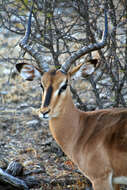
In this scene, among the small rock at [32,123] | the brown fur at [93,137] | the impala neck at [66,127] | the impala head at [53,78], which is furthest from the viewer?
the small rock at [32,123]

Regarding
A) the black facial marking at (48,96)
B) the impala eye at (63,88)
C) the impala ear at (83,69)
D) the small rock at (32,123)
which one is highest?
the impala ear at (83,69)

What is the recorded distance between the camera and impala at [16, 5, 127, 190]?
496cm

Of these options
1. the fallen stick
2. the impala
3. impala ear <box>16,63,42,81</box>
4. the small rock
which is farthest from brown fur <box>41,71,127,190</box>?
the small rock

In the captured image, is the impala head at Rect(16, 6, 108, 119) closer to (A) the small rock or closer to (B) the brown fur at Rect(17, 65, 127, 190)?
(B) the brown fur at Rect(17, 65, 127, 190)

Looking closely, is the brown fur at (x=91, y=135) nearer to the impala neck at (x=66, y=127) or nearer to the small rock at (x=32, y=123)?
the impala neck at (x=66, y=127)

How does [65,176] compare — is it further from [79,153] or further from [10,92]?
[10,92]

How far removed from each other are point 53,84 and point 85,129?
0.95 meters

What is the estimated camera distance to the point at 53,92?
5.16 m

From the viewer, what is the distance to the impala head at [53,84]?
505 centimetres

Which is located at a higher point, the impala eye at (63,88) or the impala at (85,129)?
the impala eye at (63,88)

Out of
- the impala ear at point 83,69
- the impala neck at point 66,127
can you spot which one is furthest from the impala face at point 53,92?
the impala ear at point 83,69

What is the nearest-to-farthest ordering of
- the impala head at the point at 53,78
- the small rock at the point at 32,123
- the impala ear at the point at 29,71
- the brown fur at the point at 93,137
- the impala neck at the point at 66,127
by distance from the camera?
the brown fur at the point at 93,137, the impala head at the point at 53,78, the impala neck at the point at 66,127, the impala ear at the point at 29,71, the small rock at the point at 32,123

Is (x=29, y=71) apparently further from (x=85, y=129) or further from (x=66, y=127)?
(x=85, y=129)

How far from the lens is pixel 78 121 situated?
5.60 m
